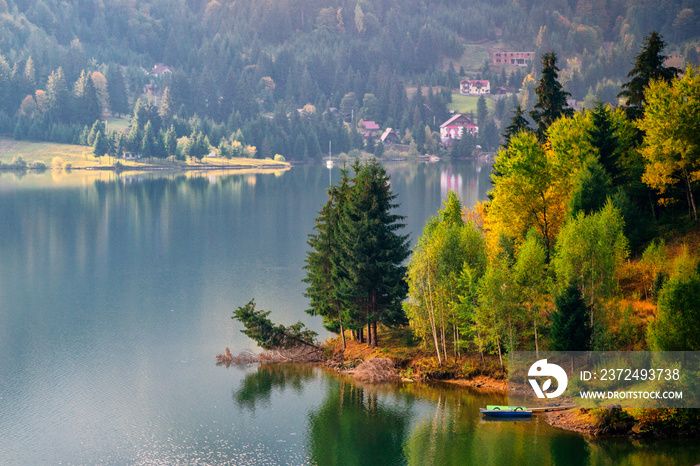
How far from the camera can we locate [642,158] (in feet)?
222

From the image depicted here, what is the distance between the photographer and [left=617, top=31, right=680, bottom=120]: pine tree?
7169 cm

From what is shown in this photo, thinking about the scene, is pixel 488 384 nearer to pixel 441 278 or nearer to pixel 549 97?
pixel 441 278

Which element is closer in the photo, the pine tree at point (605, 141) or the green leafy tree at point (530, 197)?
the green leafy tree at point (530, 197)

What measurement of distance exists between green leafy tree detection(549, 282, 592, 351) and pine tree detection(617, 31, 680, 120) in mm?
31725

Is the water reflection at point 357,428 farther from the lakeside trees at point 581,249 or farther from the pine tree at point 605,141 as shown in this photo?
the pine tree at point 605,141

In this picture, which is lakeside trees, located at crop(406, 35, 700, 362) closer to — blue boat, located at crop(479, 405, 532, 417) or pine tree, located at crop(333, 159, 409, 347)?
pine tree, located at crop(333, 159, 409, 347)

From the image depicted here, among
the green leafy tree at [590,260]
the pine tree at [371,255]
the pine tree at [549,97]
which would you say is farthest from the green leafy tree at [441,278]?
the pine tree at [549,97]

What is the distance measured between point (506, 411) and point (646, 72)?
41.2 m

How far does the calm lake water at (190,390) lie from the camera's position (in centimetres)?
4531

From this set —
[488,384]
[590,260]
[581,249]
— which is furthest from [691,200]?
[488,384]

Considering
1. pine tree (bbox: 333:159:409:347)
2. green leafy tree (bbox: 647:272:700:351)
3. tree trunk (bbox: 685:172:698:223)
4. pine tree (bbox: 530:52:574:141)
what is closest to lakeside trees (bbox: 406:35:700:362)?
green leafy tree (bbox: 647:272:700:351)

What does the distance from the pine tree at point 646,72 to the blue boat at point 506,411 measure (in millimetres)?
37789

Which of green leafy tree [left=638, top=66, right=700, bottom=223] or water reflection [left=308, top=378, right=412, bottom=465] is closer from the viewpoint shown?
water reflection [left=308, top=378, right=412, bottom=465]

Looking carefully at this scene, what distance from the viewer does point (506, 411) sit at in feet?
156
